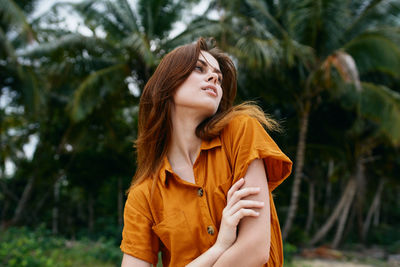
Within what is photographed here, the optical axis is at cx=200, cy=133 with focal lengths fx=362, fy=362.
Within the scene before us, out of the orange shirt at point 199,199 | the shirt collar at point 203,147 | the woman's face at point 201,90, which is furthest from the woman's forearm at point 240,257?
the woman's face at point 201,90

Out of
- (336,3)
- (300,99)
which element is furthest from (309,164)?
(336,3)

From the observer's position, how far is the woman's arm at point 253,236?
4.15ft

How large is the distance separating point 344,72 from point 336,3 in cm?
198

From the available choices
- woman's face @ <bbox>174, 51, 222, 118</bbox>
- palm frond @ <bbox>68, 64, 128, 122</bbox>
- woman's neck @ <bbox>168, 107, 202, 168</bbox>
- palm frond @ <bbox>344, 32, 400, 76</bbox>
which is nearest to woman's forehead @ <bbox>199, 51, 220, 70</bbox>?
woman's face @ <bbox>174, 51, 222, 118</bbox>

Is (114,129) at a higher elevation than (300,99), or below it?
below

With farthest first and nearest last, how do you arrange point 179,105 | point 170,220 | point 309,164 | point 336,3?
point 309,164 < point 336,3 < point 179,105 < point 170,220

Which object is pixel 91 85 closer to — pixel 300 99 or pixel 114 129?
pixel 114 129

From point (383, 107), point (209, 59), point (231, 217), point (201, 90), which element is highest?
point (209, 59)

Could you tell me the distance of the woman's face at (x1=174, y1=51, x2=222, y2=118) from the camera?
4.89ft

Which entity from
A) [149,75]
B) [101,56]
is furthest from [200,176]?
[101,56]

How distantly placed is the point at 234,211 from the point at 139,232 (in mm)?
434

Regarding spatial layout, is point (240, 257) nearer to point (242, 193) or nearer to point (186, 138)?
point (242, 193)

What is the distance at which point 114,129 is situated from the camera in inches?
482

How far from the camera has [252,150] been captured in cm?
133
